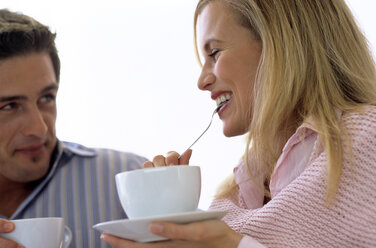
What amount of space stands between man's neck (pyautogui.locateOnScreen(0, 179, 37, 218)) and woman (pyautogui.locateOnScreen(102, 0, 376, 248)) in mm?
600

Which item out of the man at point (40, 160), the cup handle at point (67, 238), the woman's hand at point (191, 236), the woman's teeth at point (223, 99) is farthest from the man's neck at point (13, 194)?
the woman's hand at point (191, 236)

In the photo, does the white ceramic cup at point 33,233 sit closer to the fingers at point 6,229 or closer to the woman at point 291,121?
the fingers at point 6,229

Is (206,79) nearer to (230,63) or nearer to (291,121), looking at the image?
(230,63)

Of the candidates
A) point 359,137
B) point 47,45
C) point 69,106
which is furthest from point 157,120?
point 359,137

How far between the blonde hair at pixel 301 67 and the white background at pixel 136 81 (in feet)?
3.93

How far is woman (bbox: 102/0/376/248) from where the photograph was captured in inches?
33.5

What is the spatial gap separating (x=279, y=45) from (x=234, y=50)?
0.14 m

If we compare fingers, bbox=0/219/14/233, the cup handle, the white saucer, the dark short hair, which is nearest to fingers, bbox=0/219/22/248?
fingers, bbox=0/219/14/233

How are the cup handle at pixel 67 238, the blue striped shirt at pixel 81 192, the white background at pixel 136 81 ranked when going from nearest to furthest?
the cup handle at pixel 67 238
the blue striped shirt at pixel 81 192
the white background at pixel 136 81

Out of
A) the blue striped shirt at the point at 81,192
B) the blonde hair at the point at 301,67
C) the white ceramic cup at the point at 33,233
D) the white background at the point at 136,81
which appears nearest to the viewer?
the white ceramic cup at the point at 33,233

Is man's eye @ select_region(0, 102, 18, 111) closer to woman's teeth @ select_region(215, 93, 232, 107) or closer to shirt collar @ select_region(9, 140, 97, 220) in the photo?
shirt collar @ select_region(9, 140, 97, 220)

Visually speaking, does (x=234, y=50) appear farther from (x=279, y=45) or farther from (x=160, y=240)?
(x=160, y=240)

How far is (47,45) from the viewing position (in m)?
1.56

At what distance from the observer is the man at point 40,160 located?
1.39 meters
